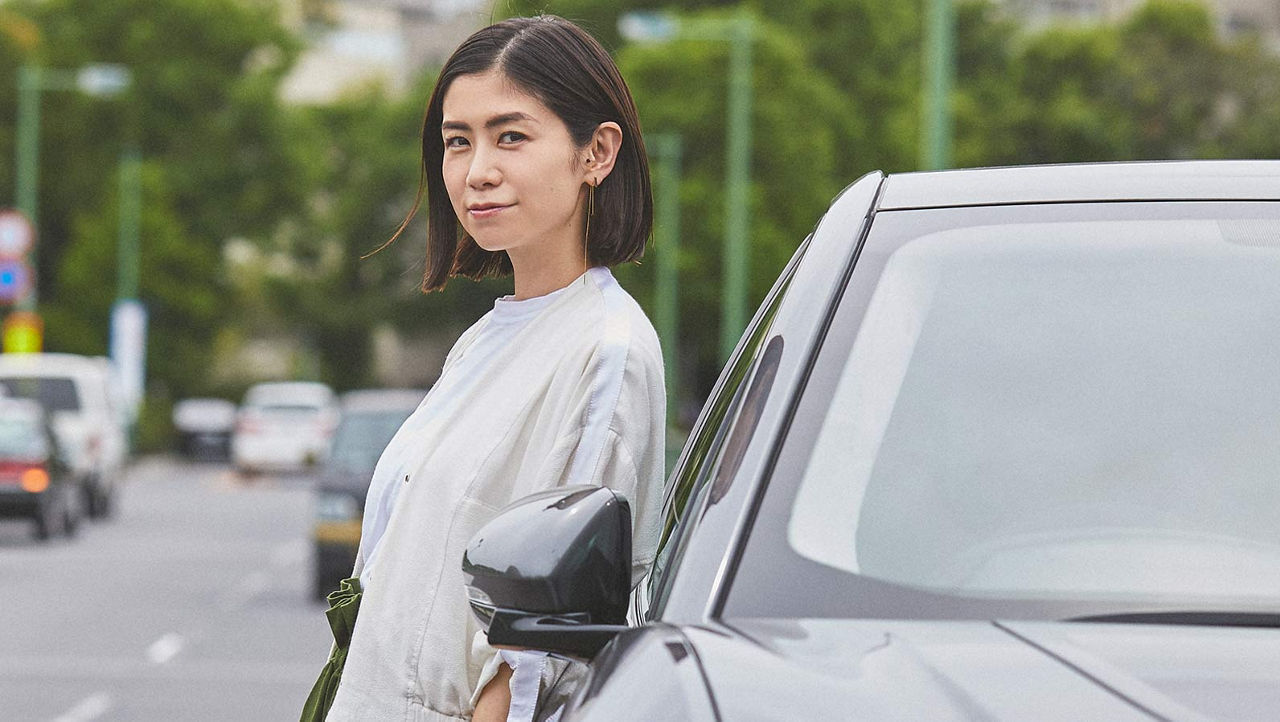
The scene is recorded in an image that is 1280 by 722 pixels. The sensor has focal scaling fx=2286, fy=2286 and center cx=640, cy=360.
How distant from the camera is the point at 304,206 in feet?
206

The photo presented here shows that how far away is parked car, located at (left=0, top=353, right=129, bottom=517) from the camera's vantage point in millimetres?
28297

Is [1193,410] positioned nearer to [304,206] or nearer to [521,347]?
[521,347]

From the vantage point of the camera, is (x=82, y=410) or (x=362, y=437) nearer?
(x=362, y=437)

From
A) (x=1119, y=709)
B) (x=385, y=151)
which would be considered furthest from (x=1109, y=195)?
(x=385, y=151)

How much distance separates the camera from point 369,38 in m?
96.4

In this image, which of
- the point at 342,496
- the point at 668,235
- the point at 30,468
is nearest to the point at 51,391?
the point at 30,468

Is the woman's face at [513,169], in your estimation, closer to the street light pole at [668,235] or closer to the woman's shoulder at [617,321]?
the woman's shoulder at [617,321]

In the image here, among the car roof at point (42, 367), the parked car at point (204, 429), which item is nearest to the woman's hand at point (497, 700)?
the car roof at point (42, 367)

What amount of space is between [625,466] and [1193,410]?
2.07 ft

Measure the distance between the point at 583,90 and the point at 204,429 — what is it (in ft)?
176

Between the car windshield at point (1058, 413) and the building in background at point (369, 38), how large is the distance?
3041 inches

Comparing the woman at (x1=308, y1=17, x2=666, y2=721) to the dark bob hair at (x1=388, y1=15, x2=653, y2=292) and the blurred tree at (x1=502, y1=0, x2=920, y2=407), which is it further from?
the blurred tree at (x1=502, y1=0, x2=920, y2=407)

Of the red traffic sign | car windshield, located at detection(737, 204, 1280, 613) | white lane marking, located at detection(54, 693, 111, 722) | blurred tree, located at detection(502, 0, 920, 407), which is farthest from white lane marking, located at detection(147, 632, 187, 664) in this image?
blurred tree, located at detection(502, 0, 920, 407)

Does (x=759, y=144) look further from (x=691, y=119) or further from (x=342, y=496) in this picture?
(x=342, y=496)
